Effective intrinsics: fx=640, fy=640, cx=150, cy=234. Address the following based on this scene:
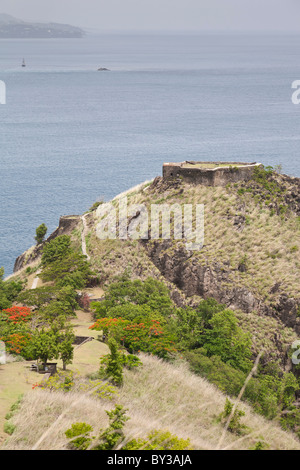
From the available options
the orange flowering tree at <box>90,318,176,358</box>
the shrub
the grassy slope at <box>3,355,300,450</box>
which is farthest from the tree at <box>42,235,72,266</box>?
the shrub

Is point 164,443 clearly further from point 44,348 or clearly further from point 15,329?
point 15,329

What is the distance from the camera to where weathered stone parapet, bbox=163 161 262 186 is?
61812 mm

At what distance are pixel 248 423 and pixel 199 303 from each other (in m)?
19.1

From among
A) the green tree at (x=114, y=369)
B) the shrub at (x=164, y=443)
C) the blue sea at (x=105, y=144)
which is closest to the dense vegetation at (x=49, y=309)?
the green tree at (x=114, y=369)

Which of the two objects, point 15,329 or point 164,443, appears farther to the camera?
point 15,329

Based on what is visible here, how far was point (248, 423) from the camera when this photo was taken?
36312 millimetres

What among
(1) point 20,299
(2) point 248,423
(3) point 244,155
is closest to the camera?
(2) point 248,423

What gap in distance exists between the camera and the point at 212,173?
61.7 m

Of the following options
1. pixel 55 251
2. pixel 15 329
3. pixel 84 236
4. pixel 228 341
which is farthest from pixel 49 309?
pixel 84 236

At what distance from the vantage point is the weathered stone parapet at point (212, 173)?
61.8 meters

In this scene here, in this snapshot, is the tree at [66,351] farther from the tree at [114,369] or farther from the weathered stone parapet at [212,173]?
the weathered stone parapet at [212,173]

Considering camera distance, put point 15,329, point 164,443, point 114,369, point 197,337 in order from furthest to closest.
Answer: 1. point 197,337
2. point 15,329
3. point 114,369
4. point 164,443
